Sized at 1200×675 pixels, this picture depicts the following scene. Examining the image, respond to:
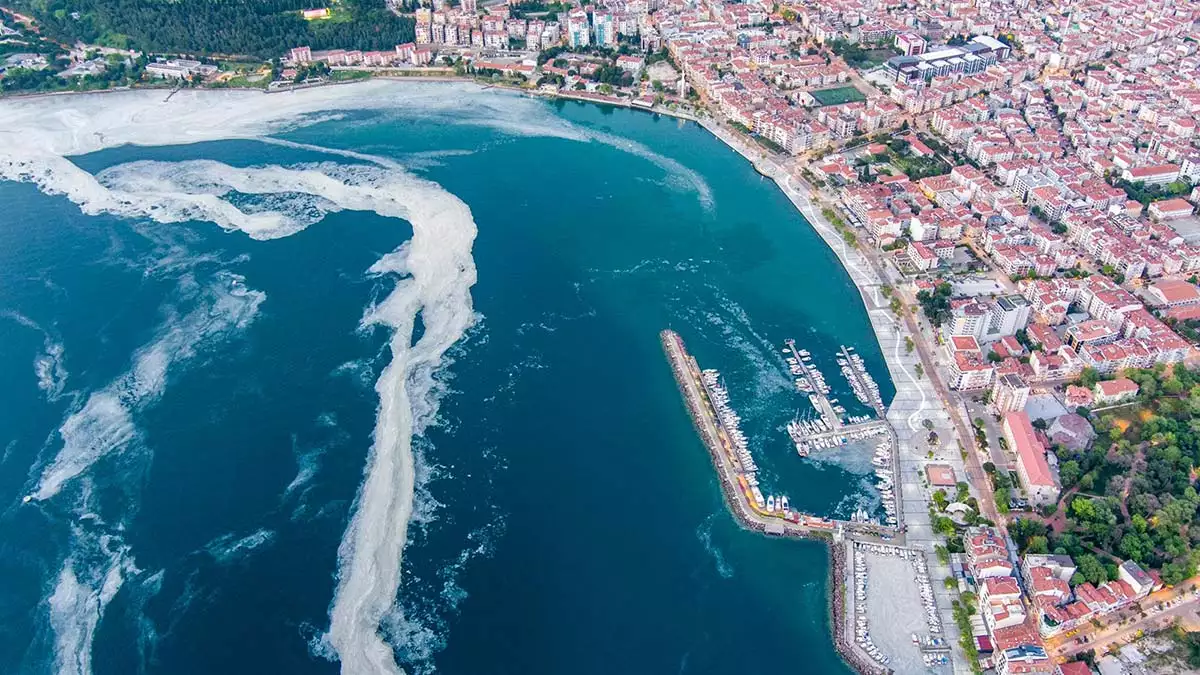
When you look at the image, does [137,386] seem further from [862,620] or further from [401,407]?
[862,620]

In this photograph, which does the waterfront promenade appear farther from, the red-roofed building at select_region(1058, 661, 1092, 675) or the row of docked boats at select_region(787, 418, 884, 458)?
the red-roofed building at select_region(1058, 661, 1092, 675)

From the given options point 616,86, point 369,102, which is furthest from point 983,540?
point 369,102

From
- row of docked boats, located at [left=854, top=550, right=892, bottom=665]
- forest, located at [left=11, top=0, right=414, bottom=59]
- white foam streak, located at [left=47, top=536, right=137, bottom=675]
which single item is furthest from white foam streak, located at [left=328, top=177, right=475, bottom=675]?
forest, located at [left=11, top=0, right=414, bottom=59]

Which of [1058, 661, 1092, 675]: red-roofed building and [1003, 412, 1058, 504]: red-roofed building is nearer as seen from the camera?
[1058, 661, 1092, 675]: red-roofed building

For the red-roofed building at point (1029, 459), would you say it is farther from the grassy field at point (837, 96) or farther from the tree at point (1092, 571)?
the grassy field at point (837, 96)

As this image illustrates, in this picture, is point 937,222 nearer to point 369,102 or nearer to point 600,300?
point 600,300

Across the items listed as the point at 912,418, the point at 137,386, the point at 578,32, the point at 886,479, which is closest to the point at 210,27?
the point at 578,32

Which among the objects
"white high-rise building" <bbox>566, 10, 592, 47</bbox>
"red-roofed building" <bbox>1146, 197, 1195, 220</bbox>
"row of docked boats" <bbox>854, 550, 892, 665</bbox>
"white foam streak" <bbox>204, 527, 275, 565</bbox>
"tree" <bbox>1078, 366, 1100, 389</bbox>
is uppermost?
"white high-rise building" <bbox>566, 10, 592, 47</bbox>
